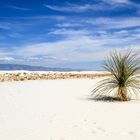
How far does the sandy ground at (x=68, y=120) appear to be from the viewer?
20.9ft

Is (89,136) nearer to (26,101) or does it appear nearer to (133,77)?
(26,101)

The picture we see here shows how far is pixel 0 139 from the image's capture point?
242 inches

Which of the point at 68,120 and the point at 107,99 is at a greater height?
the point at 107,99

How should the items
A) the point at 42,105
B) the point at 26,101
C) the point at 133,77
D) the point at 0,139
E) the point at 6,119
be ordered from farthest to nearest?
the point at 133,77
the point at 26,101
the point at 42,105
the point at 6,119
the point at 0,139

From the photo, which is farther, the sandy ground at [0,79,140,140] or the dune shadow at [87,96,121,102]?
the dune shadow at [87,96,121,102]

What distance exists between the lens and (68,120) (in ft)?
25.0

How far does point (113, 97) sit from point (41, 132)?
537cm

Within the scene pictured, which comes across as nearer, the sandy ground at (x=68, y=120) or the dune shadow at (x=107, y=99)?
the sandy ground at (x=68, y=120)

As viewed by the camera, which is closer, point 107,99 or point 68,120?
point 68,120

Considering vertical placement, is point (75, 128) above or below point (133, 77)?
below

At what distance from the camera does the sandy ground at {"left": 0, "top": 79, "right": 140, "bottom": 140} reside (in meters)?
6.36

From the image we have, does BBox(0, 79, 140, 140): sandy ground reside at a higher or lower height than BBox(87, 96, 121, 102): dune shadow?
lower

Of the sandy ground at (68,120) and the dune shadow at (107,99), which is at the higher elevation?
the dune shadow at (107,99)

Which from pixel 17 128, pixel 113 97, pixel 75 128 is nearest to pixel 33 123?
pixel 17 128
